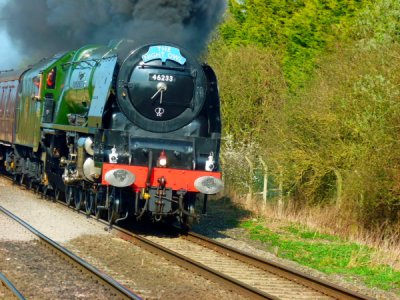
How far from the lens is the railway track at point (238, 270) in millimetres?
8930

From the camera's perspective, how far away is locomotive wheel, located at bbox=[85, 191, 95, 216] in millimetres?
14617

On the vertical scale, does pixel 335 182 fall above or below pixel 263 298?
above

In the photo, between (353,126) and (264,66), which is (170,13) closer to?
(353,126)

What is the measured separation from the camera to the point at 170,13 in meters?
13.8

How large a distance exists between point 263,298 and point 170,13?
6.95 meters

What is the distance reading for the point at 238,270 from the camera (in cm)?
1041

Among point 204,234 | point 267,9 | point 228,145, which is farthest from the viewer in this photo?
point 267,9

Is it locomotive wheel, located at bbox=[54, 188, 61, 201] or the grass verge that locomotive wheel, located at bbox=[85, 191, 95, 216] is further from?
the grass verge

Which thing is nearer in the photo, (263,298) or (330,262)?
(263,298)

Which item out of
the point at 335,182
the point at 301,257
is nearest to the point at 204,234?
the point at 301,257

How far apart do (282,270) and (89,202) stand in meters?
5.93

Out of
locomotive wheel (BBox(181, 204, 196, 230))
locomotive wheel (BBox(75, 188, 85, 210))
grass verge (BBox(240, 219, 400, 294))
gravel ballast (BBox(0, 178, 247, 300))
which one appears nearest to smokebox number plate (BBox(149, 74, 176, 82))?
locomotive wheel (BBox(181, 204, 196, 230))

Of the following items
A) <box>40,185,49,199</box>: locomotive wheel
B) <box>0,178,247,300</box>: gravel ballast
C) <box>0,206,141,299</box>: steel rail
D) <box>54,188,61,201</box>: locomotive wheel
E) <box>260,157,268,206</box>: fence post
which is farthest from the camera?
<box>260,157,268,206</box>: fence post

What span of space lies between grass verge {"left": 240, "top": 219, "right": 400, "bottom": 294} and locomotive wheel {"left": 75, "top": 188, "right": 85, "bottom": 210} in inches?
134
